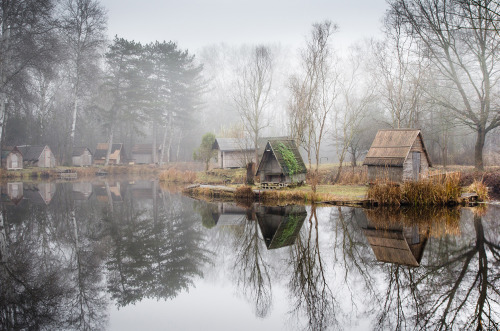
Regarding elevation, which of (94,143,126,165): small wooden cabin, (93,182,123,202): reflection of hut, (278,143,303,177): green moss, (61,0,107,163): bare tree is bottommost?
(93,182,123,202): reflection of hut

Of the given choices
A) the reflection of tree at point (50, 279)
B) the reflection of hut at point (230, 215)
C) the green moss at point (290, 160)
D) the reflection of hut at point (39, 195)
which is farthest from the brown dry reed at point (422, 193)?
the reflection of hut at point (39, 195)

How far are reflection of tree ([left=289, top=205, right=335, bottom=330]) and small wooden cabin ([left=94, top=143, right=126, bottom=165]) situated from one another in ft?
138

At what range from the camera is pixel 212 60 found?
62.1 m

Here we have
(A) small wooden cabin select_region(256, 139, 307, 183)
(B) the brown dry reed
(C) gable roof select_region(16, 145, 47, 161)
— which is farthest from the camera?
(C) gable roof select_region(16, 145, 47, 161)

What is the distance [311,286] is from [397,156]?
1493 centimetres

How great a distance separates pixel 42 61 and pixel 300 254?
30299 millimetres

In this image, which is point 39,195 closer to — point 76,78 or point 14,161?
point 14,161

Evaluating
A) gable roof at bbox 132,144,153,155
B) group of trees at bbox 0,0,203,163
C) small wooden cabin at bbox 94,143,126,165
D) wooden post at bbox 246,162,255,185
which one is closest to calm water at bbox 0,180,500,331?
wooden post at bbox 246,162,255,185

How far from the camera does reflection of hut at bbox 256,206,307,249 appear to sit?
11687 mm

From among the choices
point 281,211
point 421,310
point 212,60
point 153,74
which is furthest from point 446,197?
point 212,60

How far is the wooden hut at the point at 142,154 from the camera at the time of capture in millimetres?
50719

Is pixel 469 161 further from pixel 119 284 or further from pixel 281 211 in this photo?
pixel 119 284

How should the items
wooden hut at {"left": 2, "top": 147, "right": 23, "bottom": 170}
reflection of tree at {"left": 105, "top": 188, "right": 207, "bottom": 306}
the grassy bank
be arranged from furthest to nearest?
1. wooden hut at {"left": 2, "top": 147, "right": 23, "bottom": 170}
2. the grassy bank
3. reflection of tree at {"left": 105, "top": 188, "right": 207, "bottom": 306}

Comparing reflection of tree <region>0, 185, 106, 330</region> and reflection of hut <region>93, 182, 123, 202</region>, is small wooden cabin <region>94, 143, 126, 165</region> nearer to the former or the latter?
reflection of hut <region>93, 182, 123, 202</region>
